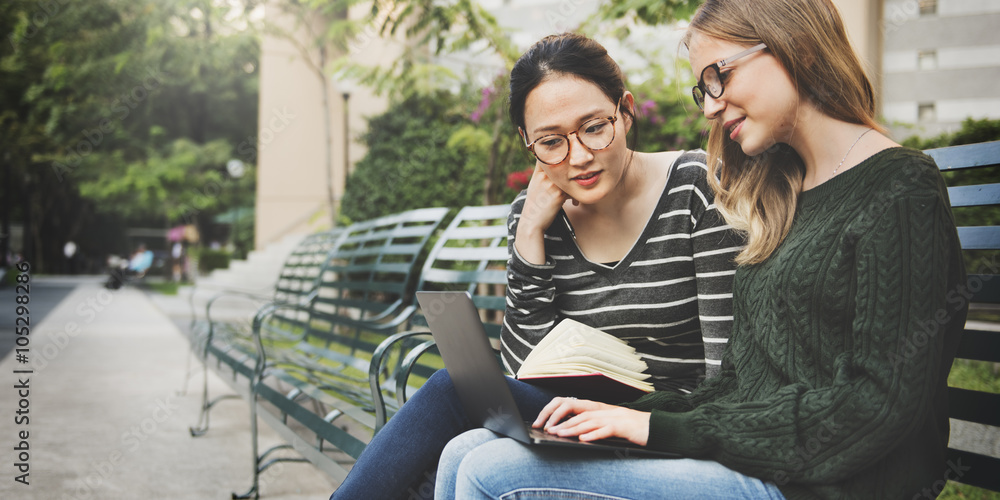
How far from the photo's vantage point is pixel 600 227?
189 centimetres

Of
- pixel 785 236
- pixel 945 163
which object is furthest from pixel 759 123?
pixel 945 163

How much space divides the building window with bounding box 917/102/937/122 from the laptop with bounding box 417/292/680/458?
782 inches

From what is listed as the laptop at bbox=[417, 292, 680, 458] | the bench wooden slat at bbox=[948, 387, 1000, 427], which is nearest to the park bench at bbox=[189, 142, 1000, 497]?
the bench wooden slat at bbox=[948, 387, 1000, 427]

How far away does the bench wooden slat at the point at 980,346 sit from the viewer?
1.34 m

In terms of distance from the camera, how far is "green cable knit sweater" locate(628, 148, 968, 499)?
106 centimetres

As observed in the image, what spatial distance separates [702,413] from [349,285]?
295 centimetres

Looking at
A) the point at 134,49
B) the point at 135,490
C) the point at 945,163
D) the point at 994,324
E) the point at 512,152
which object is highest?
the point at 134,49

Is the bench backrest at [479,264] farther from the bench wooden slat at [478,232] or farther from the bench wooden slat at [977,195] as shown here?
the bench wooden slat at [977,195]

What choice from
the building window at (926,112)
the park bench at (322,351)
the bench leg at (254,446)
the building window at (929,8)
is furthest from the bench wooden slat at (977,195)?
the building window at (926,112)

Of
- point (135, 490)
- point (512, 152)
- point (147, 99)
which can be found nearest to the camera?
point (135, 490)

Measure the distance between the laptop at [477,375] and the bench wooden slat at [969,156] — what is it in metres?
0.86

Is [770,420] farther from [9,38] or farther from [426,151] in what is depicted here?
[9,38]

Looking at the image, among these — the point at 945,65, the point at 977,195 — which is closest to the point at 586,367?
the point at 977,195

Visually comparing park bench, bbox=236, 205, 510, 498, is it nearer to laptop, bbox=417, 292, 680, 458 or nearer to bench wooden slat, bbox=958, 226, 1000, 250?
laptop, bbox=417, 292, 680, 458
